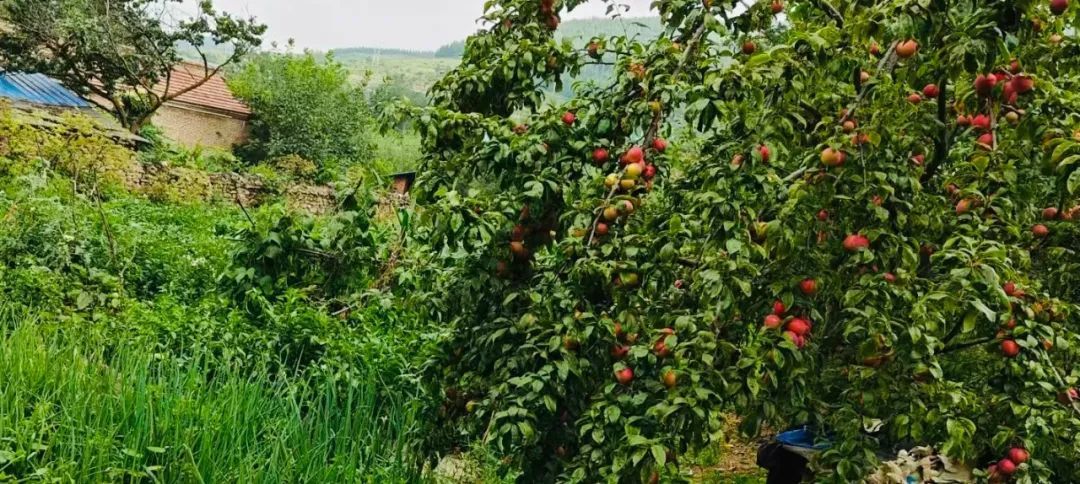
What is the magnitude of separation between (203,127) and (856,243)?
69.6 feet

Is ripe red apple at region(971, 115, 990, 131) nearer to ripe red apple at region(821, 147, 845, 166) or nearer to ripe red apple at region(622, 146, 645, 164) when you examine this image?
ripe red apple at region(821, 147, 845, 166)

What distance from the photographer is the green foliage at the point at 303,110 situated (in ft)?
62.6

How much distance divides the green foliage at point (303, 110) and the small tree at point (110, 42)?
2524 mm

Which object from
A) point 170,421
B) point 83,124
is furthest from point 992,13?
point 83,124

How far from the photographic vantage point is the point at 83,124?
9.68m

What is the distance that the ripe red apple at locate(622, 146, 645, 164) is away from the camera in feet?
7.61

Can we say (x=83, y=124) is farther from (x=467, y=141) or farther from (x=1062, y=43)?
(x=1062, y=43)

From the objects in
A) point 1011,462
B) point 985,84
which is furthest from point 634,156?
point 1011,462

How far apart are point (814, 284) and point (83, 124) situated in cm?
975

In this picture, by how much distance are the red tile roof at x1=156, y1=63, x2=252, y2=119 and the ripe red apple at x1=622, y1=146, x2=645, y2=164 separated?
64.9 feet

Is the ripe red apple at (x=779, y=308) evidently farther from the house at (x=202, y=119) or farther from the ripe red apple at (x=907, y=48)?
the house at (x=202, y=119)

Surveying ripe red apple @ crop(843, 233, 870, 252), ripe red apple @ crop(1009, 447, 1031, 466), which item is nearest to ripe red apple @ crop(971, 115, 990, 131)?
ripe red apple @ crop(843, 233, 870, 252)

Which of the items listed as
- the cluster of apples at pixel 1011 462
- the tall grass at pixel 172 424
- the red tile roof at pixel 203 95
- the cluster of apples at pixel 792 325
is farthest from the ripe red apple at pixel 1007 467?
the red tile roof at pixel 203 95

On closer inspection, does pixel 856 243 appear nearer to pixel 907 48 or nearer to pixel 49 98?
pixel 907 48
